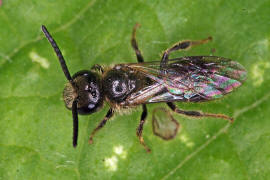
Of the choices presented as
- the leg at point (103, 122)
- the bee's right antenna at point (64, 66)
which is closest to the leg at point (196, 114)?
the leg at point (103, 122)

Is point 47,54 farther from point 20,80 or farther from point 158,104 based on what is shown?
point 158,104

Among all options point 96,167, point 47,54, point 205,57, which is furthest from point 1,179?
point 205,57

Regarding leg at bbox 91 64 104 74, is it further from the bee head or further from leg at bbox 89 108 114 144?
leg at bbox 89 108 114 144

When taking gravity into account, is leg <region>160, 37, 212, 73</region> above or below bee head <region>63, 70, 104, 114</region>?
above

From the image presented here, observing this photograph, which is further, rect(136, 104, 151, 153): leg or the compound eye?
rect(136, 104, 151, 153): leg

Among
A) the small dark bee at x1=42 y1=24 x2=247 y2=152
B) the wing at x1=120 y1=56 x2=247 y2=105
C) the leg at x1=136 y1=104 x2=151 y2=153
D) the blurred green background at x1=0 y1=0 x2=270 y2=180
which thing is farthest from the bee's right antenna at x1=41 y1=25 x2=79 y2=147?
the leg at x1=136 y1=104 x2=151 y2=153

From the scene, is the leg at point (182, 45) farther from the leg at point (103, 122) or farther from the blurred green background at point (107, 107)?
the leg at point (103, 122)
